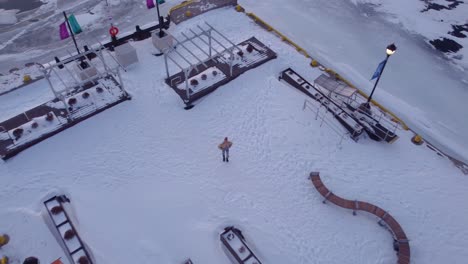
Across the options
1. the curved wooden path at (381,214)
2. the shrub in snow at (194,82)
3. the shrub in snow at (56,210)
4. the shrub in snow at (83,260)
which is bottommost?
the curved wooden path at (381,214)

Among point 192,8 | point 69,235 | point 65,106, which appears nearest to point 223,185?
point 69,235

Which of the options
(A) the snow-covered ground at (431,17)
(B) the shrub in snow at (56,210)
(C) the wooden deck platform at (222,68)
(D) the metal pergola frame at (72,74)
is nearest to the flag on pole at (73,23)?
(D) the metal pergola frame at (72,74)

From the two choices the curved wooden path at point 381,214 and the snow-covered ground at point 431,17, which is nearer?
the curved wooden path at point 381,214

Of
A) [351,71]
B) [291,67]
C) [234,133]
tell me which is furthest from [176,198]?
[351,71]

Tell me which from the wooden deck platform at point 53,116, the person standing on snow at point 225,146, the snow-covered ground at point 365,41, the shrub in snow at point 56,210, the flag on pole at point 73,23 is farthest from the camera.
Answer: the snow-covered ground at point 365,41

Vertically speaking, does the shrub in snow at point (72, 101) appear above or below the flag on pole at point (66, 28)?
below

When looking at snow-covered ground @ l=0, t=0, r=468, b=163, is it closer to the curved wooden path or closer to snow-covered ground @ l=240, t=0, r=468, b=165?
snow-covered ground @ l=240, t=0, r=468, b=165

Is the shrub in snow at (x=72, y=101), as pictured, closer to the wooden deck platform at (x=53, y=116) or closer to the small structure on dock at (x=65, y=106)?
the small structure on dock at (x=65, y=106)

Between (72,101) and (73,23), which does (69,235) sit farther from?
(73,23)

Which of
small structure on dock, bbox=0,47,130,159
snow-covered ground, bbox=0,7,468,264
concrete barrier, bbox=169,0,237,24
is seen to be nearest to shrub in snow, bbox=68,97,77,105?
small structure on dock, bbox=0,47,130,159
